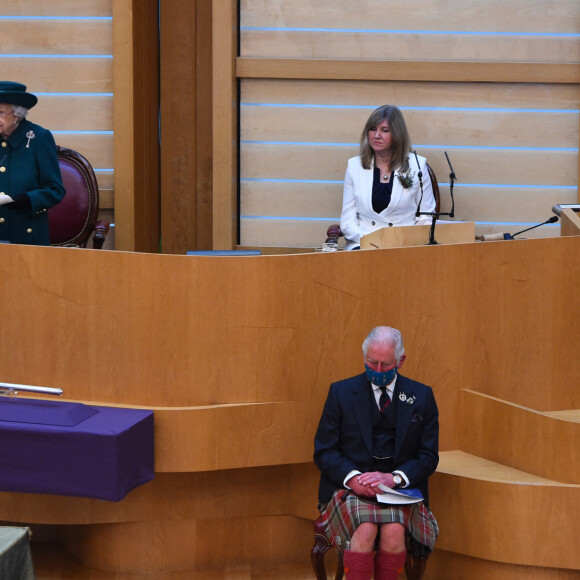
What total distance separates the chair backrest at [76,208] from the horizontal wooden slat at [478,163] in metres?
1.07

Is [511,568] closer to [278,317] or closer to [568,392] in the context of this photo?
[568,392]

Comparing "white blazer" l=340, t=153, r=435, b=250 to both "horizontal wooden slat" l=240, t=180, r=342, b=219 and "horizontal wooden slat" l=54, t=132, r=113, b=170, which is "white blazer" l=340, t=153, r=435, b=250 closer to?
"horizontal wooden slat" l=240, t=180, r=342, b=219

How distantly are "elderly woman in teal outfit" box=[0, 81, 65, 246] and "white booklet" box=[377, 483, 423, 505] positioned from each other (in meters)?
1.87

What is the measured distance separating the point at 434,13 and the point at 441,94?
0.45 metres

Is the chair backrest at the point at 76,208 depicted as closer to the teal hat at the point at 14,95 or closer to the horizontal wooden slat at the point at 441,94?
the teal hat at the point at 14,95

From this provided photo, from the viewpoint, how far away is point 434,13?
19.3ft

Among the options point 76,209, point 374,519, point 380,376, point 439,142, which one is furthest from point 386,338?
point 439,142

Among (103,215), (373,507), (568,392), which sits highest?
(103,215)

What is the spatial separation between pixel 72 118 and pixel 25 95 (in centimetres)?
159

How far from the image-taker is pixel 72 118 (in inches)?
231

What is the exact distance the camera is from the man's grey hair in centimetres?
347

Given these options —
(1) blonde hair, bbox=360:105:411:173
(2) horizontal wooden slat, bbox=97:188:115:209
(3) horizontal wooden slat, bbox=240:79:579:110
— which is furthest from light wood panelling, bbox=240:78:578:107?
(2) horizontal wooden slat, bbox=97:188:115:209

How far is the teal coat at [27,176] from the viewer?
4.36 meters

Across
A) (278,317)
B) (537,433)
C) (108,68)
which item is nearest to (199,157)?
(108,68)
